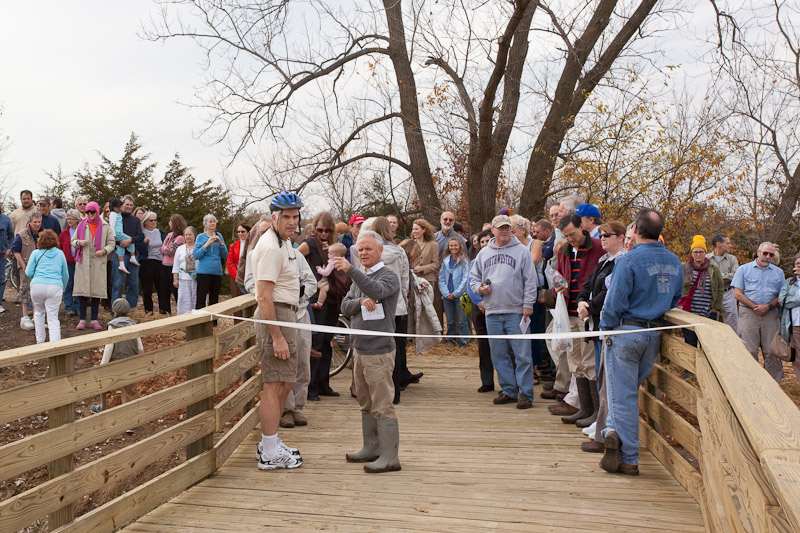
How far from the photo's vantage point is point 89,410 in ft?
30.5

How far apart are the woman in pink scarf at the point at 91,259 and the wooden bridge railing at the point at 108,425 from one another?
6.06 m

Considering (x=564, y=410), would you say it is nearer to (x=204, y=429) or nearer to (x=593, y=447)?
(x=593, y=447)

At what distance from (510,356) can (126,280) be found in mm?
7785

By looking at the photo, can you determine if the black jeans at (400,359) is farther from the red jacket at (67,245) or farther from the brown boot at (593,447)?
the red jacket at (67,245)

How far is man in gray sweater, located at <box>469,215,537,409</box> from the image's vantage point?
7.75 m

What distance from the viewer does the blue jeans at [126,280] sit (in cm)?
1219

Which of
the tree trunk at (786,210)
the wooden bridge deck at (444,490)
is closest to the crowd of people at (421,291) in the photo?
the wooden bridge deck at (444,490)

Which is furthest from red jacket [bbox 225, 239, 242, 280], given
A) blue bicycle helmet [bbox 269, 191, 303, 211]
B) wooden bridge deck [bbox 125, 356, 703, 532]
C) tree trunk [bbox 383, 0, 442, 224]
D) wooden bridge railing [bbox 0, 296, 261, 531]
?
blue bicycle helmet [bbox 269, 191, 303, 211]

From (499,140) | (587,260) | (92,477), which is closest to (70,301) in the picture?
(499,140)

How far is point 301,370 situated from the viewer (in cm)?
669

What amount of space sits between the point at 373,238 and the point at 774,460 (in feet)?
12.2

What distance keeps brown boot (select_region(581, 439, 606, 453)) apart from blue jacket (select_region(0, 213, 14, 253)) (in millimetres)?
10025

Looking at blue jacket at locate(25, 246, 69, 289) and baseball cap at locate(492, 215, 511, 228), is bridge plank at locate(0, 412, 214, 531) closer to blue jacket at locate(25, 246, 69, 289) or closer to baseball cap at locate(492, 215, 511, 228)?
baseball cap at locate(492, 215, 511, 228)

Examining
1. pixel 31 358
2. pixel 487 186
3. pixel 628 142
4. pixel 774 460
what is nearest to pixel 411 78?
pixel 487 186
